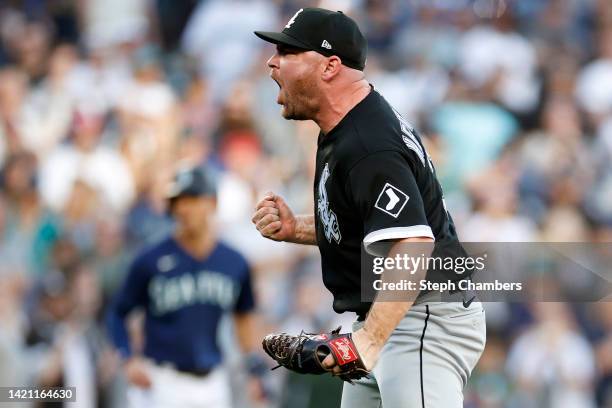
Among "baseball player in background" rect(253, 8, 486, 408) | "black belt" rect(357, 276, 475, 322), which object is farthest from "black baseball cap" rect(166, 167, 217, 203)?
"black belt" rect(357, 276, 475, 322)

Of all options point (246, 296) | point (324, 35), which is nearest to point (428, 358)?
point (324, 35)

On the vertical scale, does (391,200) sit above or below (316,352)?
above

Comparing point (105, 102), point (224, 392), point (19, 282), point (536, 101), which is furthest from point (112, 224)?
point (536, 101)

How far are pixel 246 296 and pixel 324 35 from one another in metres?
3.53

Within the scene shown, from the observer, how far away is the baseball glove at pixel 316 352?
4043 mm

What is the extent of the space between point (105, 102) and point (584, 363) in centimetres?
496

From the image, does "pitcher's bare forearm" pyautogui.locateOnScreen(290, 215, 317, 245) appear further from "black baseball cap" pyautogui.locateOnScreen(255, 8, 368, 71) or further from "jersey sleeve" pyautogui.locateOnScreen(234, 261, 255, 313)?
"jersey sleeve" pyautogui.locateOnScreen(234, 261, 255, 313)

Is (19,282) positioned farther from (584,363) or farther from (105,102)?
(584,363)

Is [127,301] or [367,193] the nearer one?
[367,193]

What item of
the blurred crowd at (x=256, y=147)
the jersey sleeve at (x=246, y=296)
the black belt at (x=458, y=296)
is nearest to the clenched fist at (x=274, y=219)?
the black belt at (x=458, y=296)

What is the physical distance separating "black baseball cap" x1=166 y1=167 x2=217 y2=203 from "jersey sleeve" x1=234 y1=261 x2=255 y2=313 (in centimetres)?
64

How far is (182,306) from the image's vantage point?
24.0 feet

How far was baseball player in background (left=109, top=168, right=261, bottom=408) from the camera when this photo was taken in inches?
285

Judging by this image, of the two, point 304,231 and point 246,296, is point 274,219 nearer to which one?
point 304,231
